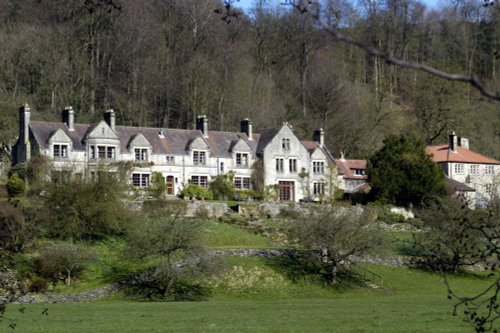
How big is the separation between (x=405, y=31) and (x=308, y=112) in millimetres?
17831

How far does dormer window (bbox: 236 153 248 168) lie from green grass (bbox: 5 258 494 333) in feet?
78.4

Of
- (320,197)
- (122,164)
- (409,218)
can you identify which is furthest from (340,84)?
(122,164)

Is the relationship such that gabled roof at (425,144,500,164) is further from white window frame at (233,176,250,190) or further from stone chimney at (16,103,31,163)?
stone chimney at (16,103,31,163)

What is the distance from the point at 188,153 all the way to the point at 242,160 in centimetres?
454

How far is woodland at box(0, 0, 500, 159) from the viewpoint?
76.9 meters

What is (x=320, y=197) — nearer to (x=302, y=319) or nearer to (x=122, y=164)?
(x=122, y=164)

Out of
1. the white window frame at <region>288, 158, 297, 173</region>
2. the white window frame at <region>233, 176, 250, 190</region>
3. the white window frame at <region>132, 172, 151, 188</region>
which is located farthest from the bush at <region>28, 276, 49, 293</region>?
the white window frame at <region>288, 158, 297, 173</region>

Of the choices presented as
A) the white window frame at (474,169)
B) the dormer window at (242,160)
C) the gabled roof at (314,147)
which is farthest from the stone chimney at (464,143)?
the dormer window at (242,160)

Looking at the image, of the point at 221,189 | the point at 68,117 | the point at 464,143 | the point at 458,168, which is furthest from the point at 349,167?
the point at 68,117

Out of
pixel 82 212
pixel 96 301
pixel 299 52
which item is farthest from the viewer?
pixel 299 52

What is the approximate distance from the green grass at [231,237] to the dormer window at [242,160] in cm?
1393

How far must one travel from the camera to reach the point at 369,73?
11012 cm

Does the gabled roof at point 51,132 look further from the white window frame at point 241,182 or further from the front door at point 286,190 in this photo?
the front door at point 286,190

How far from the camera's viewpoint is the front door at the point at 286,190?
71062 millimetres
